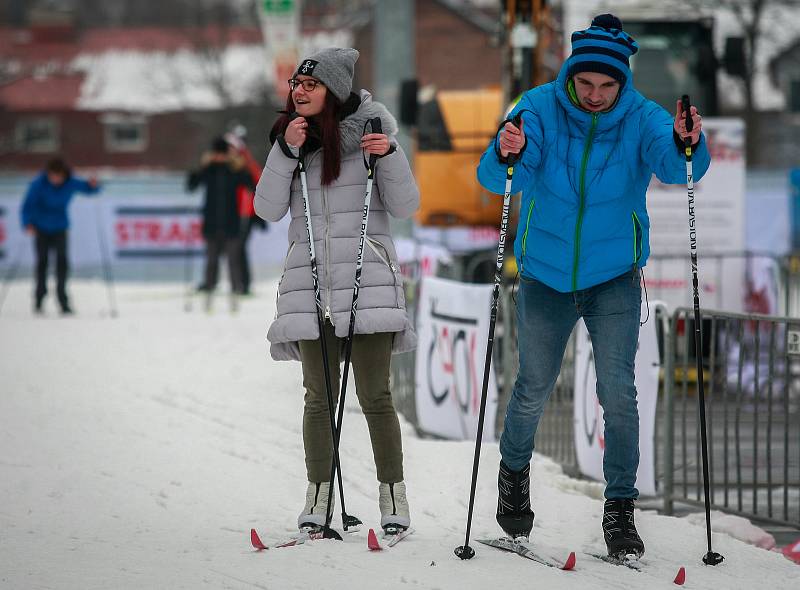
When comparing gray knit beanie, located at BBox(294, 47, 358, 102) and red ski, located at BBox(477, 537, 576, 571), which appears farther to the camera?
gray knit beanie, located at BBox(294, 47, 358, 102)

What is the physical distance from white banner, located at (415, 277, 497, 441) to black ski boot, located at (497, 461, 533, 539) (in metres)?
2.91

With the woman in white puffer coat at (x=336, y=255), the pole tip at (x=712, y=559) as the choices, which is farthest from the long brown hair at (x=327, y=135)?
the pole tip at (x=712, y=559)

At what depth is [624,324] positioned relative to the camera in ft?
17.3

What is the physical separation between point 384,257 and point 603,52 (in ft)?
3.80

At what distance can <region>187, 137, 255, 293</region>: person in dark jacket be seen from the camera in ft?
58.9

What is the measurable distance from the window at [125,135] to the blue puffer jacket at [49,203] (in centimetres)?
4108

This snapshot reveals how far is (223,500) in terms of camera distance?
6.64 meters

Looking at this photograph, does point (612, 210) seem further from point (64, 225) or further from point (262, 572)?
point (64, 225)

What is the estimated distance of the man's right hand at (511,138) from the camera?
5.08m

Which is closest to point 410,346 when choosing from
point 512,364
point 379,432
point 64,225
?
point 379,432

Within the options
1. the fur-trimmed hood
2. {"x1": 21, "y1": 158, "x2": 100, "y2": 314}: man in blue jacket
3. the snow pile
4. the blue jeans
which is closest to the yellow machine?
{"x1": 21, "y1": 158, "x2": 100, "y2": 314}: man in blue jacket

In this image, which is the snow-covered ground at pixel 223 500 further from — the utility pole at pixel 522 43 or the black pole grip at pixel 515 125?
the utility pole at pixel 522 43

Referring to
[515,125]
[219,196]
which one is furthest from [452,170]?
[515,125]

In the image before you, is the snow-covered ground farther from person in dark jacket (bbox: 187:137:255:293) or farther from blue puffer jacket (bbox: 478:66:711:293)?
person in dark jacket (bbox: 187:137:255:293)
